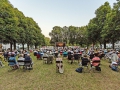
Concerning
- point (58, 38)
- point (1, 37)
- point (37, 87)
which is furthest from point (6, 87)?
point (58, 38)

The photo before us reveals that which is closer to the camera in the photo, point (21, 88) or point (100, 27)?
point (21, 88)

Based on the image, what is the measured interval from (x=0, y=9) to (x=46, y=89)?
24.4 m

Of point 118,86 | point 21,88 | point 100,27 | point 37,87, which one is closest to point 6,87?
point 21,88

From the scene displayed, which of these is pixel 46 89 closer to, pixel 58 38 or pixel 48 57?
pixel 48 57

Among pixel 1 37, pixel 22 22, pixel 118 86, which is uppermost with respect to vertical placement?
pixel 22 22

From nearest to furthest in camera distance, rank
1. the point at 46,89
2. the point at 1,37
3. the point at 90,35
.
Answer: the point at 46,89, the point at 1,37, the point at 90,35

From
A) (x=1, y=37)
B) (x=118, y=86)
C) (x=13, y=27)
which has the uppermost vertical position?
(x=13, y=27)

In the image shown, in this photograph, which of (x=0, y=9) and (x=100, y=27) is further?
(x=100, y=27)

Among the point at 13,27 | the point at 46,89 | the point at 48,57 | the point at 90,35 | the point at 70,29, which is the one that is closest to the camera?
the point at 46,89

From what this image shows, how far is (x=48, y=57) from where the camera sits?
15469mm

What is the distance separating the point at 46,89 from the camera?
21.3ft

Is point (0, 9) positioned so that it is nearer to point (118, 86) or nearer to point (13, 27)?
point (13, 27)

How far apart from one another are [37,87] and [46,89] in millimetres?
526

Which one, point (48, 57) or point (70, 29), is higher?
point (70, 29)
